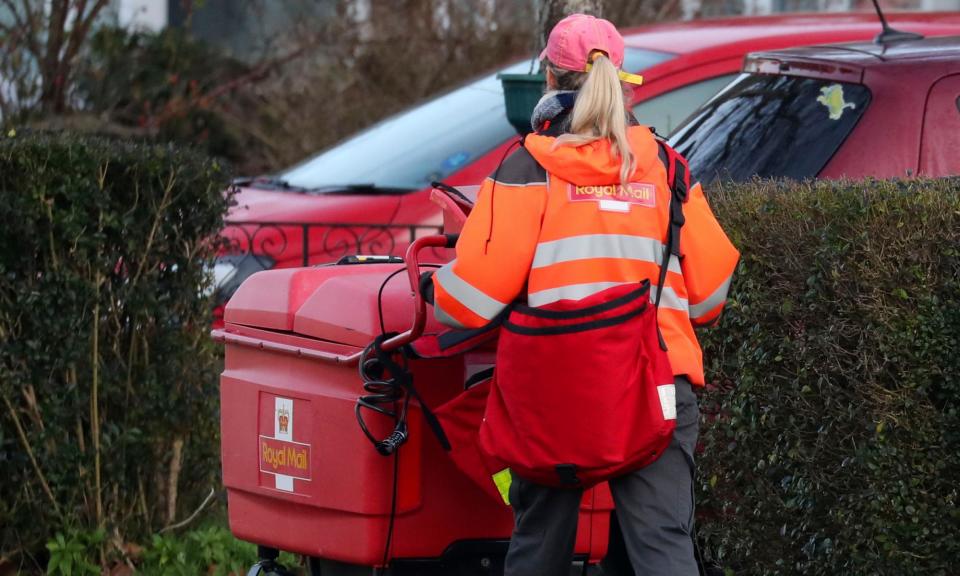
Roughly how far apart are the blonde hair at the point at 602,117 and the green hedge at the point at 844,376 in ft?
2.13

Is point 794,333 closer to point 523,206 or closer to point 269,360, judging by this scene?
point 523,206

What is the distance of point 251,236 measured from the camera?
6.71m

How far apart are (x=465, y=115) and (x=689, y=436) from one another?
418cm

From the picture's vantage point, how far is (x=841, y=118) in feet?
16.2

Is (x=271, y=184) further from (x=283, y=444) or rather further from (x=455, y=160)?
(x=283, y=444)

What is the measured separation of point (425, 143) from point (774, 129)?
2.55 meters

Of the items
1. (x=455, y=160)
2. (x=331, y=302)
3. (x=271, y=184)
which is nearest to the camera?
(x=331, y=302)

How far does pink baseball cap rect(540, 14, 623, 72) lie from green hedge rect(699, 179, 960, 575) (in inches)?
27.0

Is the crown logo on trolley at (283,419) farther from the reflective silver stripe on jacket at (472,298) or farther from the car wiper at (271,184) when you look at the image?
the car wiper at (271,184)

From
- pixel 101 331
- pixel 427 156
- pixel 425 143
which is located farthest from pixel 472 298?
pixel 425 143

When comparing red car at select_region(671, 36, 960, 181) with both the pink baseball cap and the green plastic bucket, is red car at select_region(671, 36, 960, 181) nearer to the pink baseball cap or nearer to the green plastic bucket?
the green plastic bucket

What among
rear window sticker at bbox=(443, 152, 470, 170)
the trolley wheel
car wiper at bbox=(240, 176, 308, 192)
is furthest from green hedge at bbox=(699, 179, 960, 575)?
car wiper at bbox=(240, 176, 308, 192)

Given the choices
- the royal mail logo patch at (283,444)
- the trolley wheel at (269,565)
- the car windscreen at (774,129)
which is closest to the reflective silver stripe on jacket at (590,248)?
the royal mail logo patch at (283,444)

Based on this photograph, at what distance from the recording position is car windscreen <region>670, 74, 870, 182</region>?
4891 mm
